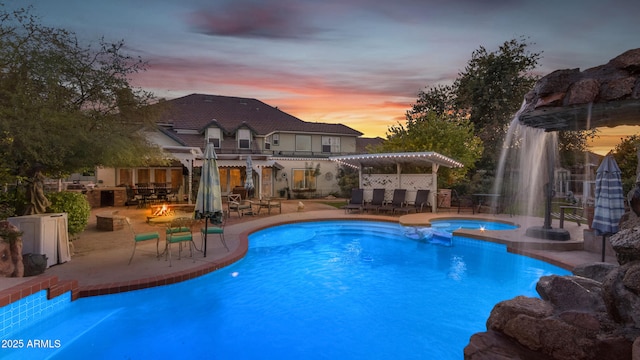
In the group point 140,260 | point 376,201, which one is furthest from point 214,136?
point 140,260

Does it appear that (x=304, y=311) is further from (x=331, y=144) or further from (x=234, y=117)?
(x=234, y=117)

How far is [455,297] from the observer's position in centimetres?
718

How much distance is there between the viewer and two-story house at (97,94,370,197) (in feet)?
78.5

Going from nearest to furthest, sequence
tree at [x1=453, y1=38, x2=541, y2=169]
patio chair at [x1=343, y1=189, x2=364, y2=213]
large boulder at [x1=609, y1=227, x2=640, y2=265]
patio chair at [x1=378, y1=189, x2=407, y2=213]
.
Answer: large boulder at [x1=609, y1=227, x2=640, y2=265], patio chair at [x1=378, y1=189, x2=407, y2=213], patio chair at [x1=343, y1=189, x2=364, y2=213], tree at [x1=453, y1=38, x2=541, y2=169]

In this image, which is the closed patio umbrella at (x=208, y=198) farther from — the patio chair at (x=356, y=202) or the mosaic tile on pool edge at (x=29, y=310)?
the patio chair at (x=356, y=202)

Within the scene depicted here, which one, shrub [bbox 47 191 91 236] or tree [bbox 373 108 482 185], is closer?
shrub [bbox 47 191 91 236]

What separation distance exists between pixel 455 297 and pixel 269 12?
10187 mm

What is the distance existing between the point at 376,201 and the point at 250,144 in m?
14.1

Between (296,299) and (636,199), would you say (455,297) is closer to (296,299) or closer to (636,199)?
(296,299)

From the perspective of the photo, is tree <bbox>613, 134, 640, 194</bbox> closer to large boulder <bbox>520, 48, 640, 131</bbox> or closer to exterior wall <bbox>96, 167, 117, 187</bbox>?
large boulder <bbox>520, 48, 640, 131</bbox>

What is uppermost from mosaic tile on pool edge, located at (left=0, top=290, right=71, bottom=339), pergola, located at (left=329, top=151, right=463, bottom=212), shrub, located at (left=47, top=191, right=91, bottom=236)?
pergola, located at (left=329, top=151, right=463, bottom=212)

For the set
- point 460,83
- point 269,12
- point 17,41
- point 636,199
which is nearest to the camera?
point 636,199

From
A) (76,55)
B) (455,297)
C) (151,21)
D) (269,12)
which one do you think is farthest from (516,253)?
(151,21)

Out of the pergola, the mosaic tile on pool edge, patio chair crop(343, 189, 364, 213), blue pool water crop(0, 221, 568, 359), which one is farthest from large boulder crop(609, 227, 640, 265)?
patio chair crop(343, 189, 364, 213)
